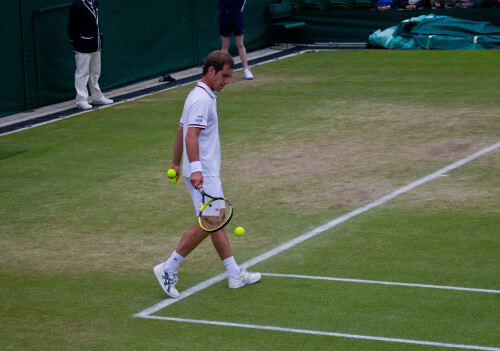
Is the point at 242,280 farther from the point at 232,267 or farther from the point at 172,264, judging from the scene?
the point at 172,264

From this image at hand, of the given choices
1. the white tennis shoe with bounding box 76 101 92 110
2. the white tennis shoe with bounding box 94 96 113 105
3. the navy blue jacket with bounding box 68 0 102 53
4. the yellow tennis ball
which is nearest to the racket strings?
the yellow tennis ball

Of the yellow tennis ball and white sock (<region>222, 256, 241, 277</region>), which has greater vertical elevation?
the yellow tennis ball

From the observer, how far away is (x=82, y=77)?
54.9 feet

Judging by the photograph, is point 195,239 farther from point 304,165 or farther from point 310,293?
point 304,165

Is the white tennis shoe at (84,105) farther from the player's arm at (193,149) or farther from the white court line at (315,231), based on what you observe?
the player's arm at (193,149)

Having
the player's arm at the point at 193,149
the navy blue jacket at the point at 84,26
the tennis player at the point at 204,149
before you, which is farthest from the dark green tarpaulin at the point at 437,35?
the player's arm at the point at 193,149

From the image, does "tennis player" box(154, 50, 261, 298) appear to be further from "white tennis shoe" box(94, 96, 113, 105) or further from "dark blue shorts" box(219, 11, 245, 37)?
"dark blue shorts" box(219, 11, 245, 37)

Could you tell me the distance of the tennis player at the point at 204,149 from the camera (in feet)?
23.6

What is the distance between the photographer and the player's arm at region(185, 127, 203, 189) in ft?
23.1

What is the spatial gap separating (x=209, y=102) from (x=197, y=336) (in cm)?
200

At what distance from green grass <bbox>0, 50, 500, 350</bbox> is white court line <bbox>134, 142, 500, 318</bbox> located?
4.0 inches

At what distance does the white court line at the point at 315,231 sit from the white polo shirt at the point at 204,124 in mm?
1064

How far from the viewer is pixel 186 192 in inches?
436

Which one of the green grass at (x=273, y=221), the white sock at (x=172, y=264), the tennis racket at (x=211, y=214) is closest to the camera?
the green grass at (x=273, y=221)
